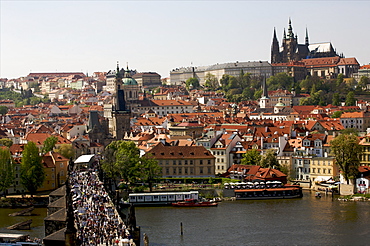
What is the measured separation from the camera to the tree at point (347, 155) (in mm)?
53094

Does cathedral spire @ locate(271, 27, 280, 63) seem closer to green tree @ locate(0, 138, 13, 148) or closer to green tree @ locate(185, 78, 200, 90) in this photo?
green tree @ locate(185, 78, 200, 90)

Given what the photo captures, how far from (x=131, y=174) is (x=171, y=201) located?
636cm

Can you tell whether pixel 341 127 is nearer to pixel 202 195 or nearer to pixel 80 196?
pixel 202 195

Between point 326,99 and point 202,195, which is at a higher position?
point 326,99

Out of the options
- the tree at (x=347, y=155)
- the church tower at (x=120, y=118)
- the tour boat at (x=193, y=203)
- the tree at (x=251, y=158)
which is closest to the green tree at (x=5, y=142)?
the church tower at (x=120, y=118)

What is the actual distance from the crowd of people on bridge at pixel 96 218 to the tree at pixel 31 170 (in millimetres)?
5832

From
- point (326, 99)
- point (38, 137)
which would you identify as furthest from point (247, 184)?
point (326, 99)

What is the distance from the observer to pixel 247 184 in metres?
53.2

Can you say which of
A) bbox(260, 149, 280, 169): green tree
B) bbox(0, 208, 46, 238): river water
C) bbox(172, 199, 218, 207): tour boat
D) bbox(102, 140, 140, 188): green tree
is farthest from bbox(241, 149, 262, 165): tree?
bbox(0, 208, 46, 238): river water

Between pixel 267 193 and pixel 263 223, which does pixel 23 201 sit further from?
pixel 263 223

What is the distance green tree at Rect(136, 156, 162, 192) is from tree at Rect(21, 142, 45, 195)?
23.8 feet

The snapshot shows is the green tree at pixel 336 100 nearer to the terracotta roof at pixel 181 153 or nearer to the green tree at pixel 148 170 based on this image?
the terracotta roof at pixel 181 153

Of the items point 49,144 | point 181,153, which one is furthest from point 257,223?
point 49,144

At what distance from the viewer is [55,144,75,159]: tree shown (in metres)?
68.5
